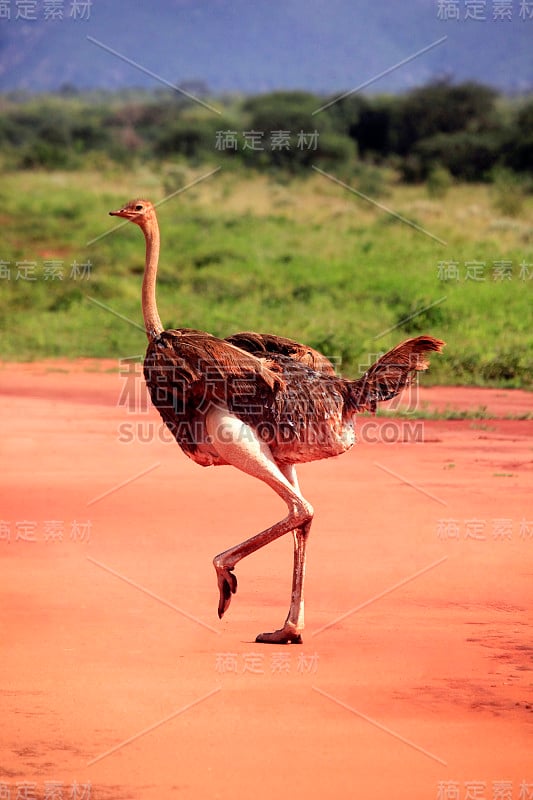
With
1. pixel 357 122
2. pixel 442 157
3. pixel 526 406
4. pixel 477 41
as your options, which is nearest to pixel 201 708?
pixel 526 406

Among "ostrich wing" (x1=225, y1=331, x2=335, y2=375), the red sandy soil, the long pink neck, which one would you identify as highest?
the long pink neck

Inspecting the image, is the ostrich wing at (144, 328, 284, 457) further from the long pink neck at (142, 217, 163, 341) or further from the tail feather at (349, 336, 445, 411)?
the tail feather at (349, 336, 445, 411)

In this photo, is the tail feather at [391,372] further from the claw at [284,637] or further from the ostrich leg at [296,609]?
the claw at [284,637]

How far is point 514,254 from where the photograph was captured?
20.4 metres

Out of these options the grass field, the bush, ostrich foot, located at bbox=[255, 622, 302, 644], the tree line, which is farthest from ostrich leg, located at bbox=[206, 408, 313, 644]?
the bush

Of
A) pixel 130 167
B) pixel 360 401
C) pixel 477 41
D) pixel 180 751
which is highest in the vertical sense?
pixel 477 41

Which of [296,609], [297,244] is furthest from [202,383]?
[297,244]

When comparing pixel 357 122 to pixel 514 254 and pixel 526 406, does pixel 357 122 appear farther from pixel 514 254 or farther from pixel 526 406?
pixel 526 406

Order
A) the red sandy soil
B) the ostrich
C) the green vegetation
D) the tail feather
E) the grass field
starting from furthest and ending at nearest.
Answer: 1. the green vegetation
2. the grass field
3. the tail feather
4. the ostrich
5. the red sandy soil

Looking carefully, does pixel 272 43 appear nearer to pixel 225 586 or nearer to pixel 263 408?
pixel 263 408

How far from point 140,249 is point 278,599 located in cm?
1599

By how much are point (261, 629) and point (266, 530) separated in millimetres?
479

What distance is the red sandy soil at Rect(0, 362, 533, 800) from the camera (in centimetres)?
480

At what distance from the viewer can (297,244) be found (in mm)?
22656
